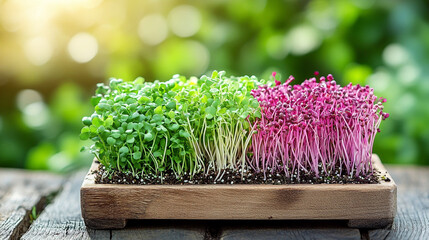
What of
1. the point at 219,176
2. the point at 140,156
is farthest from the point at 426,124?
the point at 140,156

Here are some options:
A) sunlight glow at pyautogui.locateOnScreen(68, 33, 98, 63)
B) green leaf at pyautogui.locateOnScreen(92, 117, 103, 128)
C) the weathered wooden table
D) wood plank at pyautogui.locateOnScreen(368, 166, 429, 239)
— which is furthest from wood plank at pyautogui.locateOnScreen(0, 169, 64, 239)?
sunlight glow at pyautogui.locateOnScreen(68, 33, 98, 63)

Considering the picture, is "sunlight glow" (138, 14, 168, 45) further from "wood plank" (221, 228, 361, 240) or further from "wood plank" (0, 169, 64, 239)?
"wood plank" (221, 228, 361, 240)

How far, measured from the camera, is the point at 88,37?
145 inches

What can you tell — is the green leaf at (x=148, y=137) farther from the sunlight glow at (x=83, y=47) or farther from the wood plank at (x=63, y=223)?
the sunlight glow at (x=83, y=47)

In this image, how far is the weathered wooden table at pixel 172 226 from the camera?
1.66 metres

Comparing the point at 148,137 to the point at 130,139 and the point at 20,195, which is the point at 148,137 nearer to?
the point at 130,139

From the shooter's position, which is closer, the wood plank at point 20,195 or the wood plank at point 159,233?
the wood plank at point 159,233

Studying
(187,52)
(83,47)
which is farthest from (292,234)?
(83,47)

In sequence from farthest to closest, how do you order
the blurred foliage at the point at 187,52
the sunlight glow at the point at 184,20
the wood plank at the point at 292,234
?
the sunlight glow at the point at 184,20 < the blurred foliage at the point at 187,52 < the wood plank at the point at 292,234

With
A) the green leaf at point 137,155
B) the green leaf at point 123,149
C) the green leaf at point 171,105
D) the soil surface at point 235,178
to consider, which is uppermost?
the green leaf at point 171,105

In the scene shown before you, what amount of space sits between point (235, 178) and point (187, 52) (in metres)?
1.74

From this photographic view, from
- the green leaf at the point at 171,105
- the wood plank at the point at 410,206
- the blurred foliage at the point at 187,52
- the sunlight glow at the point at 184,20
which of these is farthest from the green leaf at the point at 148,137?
the sunlight glow at the point at 184,20

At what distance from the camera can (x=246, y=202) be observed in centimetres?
165

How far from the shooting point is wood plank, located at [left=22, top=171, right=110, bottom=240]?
171 cm
